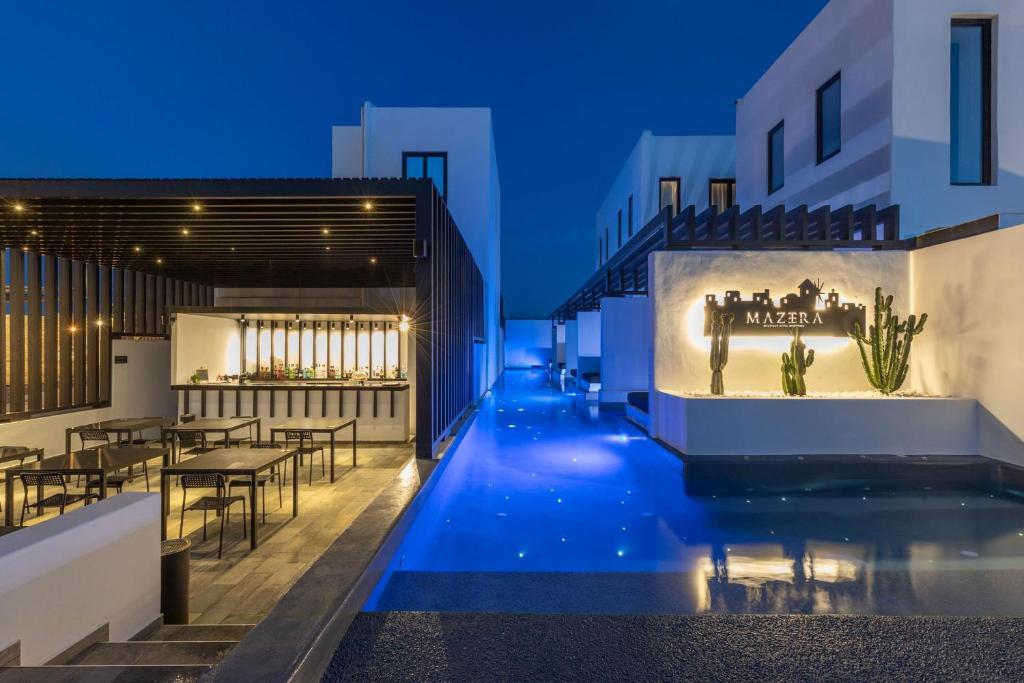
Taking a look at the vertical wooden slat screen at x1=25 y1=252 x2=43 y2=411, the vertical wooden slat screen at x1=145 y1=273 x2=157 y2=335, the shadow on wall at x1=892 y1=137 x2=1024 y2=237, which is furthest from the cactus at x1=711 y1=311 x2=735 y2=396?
the vertical wooden slat screen at x1=145 y1=273 x2=157 y2=335

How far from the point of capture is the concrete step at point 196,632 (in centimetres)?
292

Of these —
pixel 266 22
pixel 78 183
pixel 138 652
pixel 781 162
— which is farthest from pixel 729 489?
pixel 266 22

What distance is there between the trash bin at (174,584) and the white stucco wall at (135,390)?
7059 millimetres

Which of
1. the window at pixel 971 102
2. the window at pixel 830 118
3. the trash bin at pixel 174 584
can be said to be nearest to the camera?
the trash bin at pixel 174 584

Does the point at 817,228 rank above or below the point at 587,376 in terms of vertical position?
above

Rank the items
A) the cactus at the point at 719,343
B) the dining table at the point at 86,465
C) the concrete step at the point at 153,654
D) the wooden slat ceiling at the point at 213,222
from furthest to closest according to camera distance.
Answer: the cactus at the point at 719,343
the wooden slat ceiling at the point at 213,222
the dining table at the point at 86,465
the concrete step at the point at 153,654

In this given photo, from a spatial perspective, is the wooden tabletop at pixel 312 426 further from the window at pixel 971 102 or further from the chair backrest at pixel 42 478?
the window at pixel 971 102

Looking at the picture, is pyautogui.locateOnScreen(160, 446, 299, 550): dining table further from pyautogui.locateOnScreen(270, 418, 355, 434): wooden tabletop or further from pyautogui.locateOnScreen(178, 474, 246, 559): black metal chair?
pyautogui.locateOnScreen(270, 418, 355, 434): wooden tabletop

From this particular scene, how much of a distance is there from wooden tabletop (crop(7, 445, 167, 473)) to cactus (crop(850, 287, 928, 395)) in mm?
9199

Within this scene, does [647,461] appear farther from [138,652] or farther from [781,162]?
[781,162]

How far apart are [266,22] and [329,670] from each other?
5598 centimetres

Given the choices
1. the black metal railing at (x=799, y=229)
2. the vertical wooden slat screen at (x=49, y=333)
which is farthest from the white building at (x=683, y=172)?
the vertical wooden slat screen at (x=49, y=333)

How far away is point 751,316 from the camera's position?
8.12m

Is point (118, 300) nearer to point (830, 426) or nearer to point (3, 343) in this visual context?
point (3, 343)
